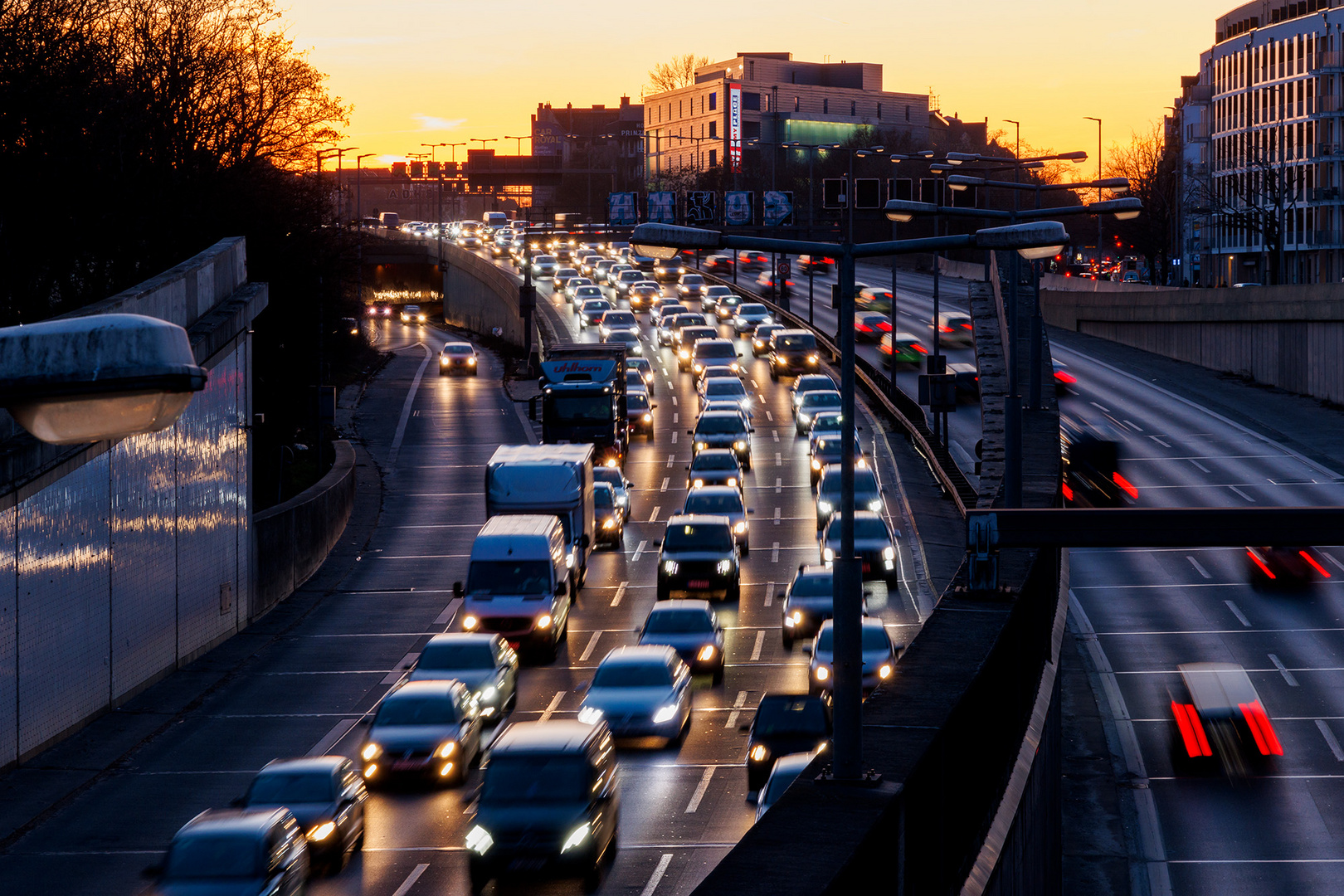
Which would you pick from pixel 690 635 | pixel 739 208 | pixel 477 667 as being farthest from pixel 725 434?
pixel 739 208

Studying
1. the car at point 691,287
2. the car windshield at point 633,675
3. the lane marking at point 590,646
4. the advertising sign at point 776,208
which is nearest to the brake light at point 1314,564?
the lane marking at point 590,646

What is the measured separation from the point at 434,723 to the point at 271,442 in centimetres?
4012

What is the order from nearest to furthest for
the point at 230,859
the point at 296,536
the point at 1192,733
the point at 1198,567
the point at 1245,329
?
the point at 230,859
the point at 1192,733
the point at 296,536
the point at 1198,567
the point at 1245,329

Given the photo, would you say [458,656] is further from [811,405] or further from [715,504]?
[811,405]

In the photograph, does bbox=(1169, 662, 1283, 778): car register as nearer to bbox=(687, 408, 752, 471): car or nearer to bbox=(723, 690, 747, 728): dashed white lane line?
bbox=(723, 690, 747, 728): dashed white lane line

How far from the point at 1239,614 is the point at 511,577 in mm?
20236

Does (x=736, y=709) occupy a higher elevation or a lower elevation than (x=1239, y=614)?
higher

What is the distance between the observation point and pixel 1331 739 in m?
30.3

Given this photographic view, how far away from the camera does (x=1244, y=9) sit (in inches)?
5408

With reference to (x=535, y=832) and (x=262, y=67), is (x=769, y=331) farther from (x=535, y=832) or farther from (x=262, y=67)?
(x=535, y=832)

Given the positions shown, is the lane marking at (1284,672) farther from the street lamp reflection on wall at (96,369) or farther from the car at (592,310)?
the car at (592,310)

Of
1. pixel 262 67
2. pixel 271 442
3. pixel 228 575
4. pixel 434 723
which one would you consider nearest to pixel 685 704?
pixel 434 723

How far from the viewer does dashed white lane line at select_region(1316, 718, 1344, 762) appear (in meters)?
29.4

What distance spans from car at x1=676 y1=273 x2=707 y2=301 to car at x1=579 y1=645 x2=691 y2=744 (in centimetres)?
7511
